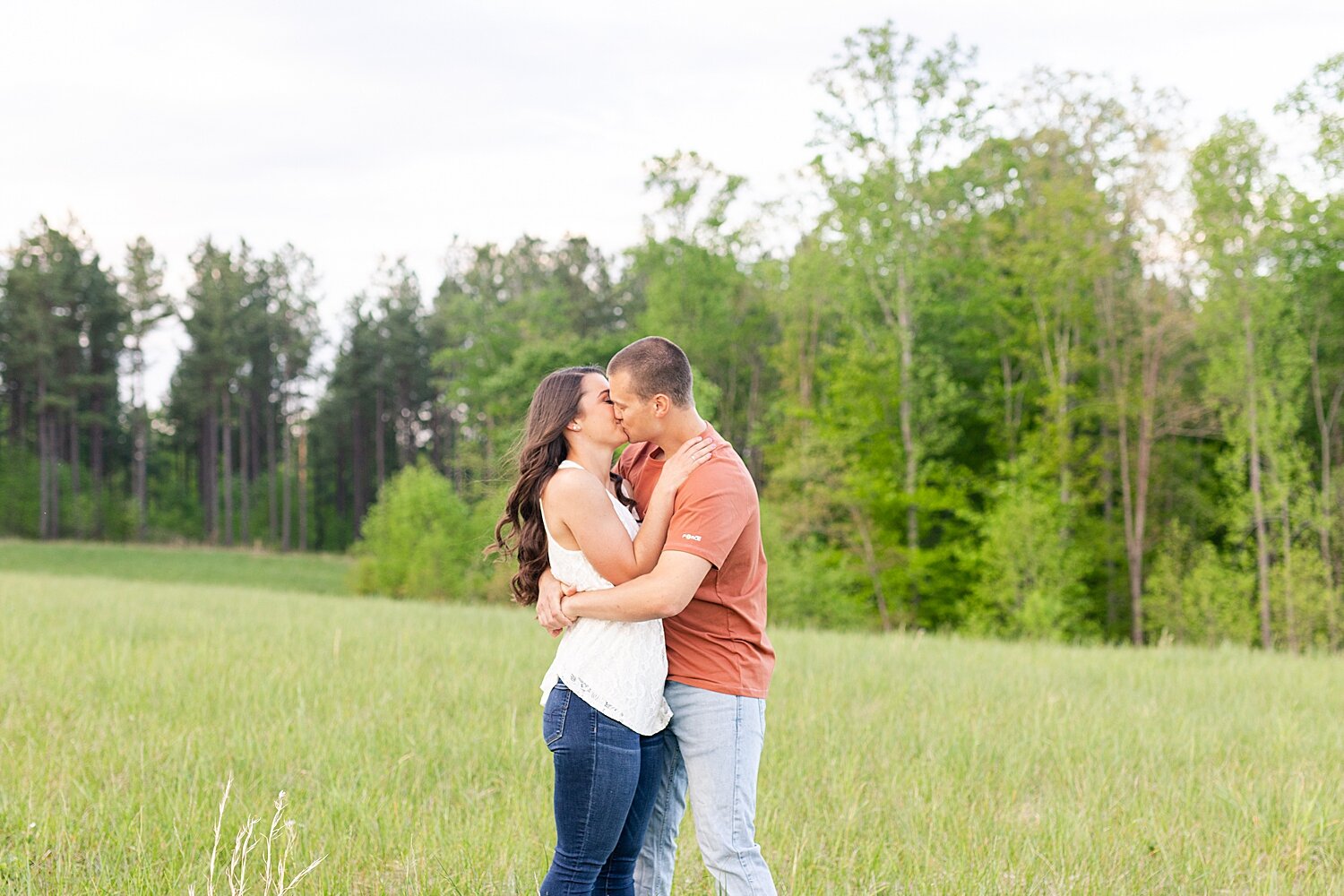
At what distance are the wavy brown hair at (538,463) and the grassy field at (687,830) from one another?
1.61m

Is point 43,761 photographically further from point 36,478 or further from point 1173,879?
point 36,478

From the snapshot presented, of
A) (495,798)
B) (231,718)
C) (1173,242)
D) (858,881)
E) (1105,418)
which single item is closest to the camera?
(858,881)

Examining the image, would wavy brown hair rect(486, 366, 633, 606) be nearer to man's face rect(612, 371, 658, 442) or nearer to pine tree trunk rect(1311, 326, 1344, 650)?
man's face rect(612, 371, 658, 442)

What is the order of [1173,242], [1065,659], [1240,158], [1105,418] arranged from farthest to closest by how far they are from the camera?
1. [1105,418]
2. [1173,242]
3. [1240,158]
4. [1065,659]

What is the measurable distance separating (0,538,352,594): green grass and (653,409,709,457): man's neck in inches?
1491

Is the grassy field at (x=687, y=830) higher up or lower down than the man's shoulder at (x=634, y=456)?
lower down

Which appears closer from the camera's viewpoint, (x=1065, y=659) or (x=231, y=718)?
(x=231, y=718)

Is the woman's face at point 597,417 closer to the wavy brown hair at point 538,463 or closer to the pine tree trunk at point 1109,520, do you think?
the wavy brown hair at point 538,463

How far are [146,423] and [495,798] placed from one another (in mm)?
65113

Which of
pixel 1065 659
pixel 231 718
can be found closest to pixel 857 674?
pixel 1065 659

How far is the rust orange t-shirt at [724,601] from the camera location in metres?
2.89

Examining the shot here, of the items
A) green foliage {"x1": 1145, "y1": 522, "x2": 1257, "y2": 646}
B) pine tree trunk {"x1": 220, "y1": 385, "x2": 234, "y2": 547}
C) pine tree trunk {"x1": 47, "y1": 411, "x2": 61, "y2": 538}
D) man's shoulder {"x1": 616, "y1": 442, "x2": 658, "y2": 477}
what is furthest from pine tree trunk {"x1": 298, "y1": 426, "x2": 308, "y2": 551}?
man's shoulder {"x1": 616, "y1": 442, "x2": 658, "y2": 477}

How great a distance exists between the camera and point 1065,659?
1208 centimetres

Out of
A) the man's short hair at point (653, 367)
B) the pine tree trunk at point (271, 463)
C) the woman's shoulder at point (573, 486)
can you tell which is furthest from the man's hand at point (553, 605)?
the pine tree trunk at point (271, 463)
